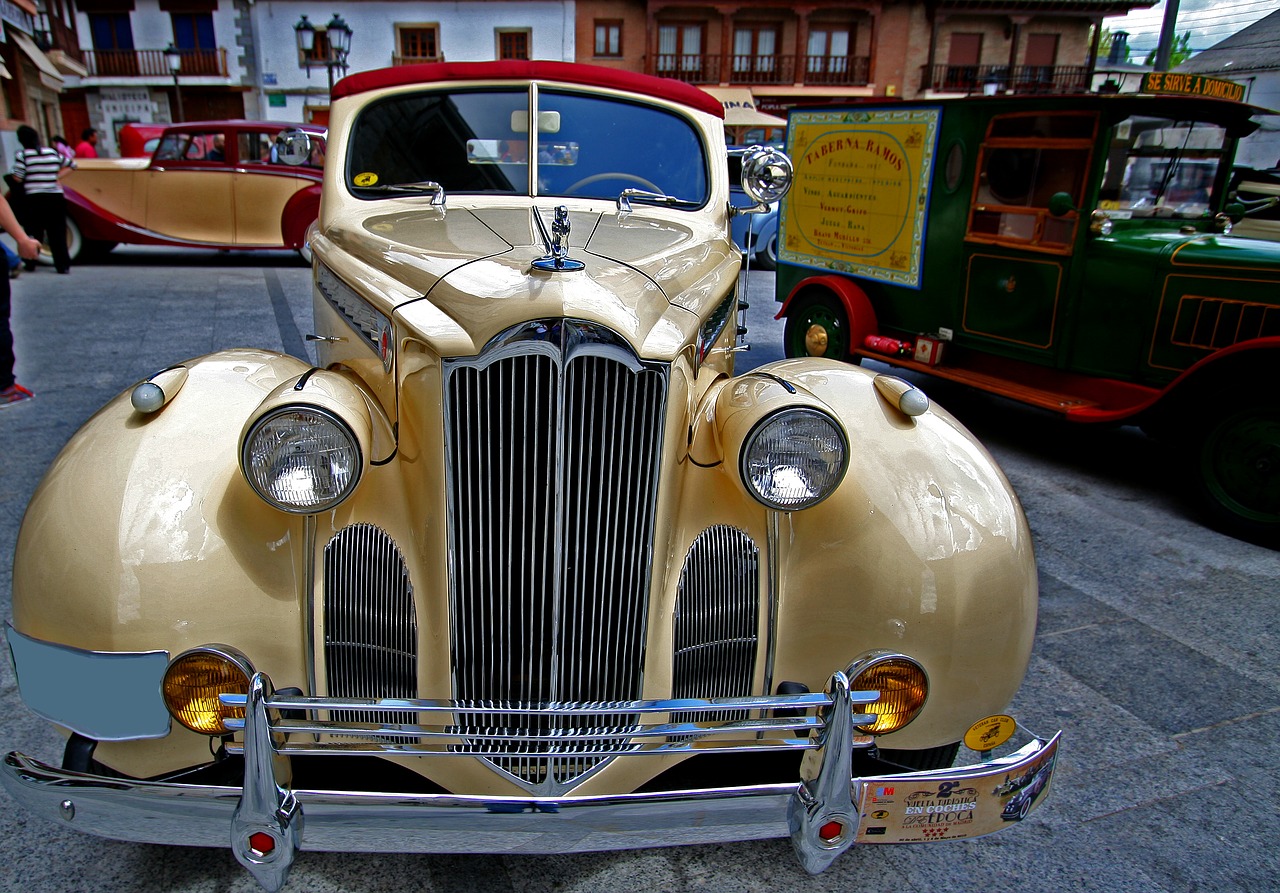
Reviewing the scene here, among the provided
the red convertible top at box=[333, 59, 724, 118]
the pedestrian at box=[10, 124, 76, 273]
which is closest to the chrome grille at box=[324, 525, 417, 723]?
the red convertible top at box=[333, 59, 724, 118]

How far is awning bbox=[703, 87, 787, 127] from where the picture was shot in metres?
20.3

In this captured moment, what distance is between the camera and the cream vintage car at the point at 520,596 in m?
1.69

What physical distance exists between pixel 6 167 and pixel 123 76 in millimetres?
12672

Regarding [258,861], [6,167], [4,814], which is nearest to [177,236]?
[6,167]

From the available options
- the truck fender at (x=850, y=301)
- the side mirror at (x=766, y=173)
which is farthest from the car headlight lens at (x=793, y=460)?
the truck fender at (x=850, y=301)

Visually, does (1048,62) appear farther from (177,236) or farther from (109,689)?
(109,689)

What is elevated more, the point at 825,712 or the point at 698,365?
the point at 698,365

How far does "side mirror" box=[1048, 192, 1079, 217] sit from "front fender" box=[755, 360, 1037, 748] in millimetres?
3664

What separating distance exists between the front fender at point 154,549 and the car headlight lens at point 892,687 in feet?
4.26

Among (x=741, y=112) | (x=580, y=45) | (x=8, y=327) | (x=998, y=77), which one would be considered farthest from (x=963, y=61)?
(x=8, y=327)

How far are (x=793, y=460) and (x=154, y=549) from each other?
4.63ft

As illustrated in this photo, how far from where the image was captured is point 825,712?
176 cm

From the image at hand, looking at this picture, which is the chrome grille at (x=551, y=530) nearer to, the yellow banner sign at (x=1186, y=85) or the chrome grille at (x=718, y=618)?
the chrome grille at (x=718, y=618)

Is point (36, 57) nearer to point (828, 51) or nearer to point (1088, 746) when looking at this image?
point (828, 51)
